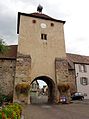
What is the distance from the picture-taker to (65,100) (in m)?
20.5

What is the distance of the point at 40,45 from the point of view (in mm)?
22641

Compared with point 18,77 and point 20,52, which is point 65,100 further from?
point 20,52

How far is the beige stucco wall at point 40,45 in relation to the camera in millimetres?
21734

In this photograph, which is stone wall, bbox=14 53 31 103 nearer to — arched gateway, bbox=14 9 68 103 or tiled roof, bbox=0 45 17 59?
arched gateway, bbox=14 9 68 103

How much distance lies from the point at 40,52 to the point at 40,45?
99 cm

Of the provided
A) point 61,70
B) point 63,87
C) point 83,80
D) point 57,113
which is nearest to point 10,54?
point 61,70

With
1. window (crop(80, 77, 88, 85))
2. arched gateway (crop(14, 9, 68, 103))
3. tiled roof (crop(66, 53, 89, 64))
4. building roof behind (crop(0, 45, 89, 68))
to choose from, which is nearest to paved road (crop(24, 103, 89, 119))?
arched gateway (crop(14, 9, 68, 103))

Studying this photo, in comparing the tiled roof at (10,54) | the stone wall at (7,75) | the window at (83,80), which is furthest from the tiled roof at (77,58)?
the stone wall at (7,75)

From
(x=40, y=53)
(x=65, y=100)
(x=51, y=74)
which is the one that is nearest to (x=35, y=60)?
(x=40, y=53)

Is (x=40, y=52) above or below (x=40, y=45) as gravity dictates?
below

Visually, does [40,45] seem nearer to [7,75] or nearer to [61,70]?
[61,70]

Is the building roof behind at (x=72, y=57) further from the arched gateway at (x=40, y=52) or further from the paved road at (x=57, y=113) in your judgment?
the paved road at (x=57, y=113)

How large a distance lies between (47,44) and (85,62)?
10.4 meters

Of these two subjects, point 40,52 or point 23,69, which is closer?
point 23,69
